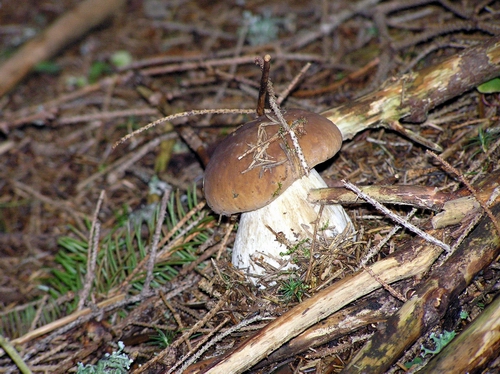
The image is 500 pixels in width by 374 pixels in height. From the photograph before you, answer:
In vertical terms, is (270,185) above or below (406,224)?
above

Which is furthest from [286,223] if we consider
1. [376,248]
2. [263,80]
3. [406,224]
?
[263,80]

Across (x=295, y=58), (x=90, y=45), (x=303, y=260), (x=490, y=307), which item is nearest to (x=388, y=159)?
(x=303, y=260)

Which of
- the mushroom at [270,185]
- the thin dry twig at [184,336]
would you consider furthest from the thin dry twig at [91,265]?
the mushroom at [270,185]

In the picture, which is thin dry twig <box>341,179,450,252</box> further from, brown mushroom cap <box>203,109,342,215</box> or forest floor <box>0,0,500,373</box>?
brown mushroom cap <box>203,109,342,215</box>

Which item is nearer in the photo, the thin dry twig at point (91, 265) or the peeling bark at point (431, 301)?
the peeling bark at point (431, 301)

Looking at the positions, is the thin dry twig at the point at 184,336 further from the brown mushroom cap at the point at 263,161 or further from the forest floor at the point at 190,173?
the brown mushroom cap at the point at 263,161

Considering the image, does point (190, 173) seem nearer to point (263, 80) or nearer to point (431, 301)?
point (263, 80)

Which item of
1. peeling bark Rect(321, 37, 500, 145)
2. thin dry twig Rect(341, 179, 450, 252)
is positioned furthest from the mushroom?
peeling bark Rect(321, 37, 500, 145)

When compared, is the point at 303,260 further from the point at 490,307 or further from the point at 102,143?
the point at 102,143
